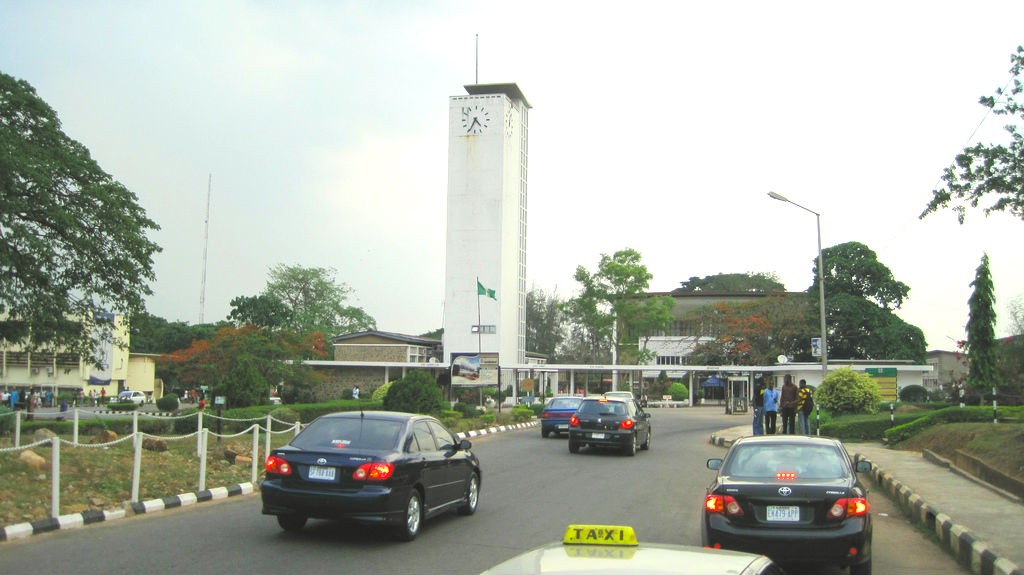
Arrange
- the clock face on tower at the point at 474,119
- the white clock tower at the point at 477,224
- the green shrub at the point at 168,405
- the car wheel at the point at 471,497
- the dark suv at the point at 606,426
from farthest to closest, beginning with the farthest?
the clock face on tower at the point at 474,119 < the white clock tower at the point at 477,224 < the green shrub at the point at 168,405 < the dark suv at the point at 606,426 < the car wheel at the point at 471,497

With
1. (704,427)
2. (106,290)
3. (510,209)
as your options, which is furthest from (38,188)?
(510,209)

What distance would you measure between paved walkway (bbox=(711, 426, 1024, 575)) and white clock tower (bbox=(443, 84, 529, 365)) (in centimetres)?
5741

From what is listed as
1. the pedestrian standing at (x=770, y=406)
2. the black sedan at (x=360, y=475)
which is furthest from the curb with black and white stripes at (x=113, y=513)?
the pedestrian standing at (x=770, y=406)

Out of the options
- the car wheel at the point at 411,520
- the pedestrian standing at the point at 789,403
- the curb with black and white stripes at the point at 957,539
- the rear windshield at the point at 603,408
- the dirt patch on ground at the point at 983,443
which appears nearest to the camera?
the curb with black and white stripes at the point at 957,539

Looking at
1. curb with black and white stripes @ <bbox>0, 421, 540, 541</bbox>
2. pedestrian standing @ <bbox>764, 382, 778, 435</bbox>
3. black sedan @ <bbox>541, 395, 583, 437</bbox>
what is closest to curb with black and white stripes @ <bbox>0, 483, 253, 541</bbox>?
curb with black and white stripes @ <bbox>0, 421, 540, 541</bbox>

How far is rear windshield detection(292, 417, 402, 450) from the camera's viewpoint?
9.98m

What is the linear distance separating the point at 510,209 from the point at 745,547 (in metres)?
71.4

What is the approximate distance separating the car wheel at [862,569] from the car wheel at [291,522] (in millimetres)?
6171

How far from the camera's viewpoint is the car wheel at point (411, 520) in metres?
9.59

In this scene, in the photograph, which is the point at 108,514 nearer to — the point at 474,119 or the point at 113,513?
the point at 113,513

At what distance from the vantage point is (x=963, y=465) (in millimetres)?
16312

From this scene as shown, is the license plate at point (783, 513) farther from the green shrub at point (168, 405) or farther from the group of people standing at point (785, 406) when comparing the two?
the green shrub at point (168, 405)

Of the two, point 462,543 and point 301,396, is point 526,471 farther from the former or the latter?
point 301,396

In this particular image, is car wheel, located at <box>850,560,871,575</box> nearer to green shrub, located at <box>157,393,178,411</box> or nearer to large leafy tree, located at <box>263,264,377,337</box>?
green shrub, located at <box>157,393,178,411</box>
